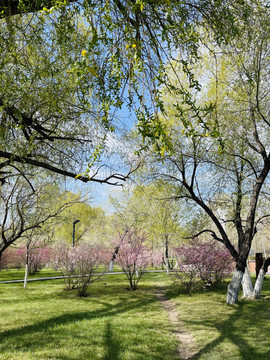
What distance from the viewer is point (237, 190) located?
11500 millimetres

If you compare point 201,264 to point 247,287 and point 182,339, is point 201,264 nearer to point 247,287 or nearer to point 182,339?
point 247,287

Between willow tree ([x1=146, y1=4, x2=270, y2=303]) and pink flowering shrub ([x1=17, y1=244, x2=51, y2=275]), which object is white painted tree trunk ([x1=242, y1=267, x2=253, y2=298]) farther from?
pink flowering shrub ([x1=17, y1=244, x2=51, y2=275])

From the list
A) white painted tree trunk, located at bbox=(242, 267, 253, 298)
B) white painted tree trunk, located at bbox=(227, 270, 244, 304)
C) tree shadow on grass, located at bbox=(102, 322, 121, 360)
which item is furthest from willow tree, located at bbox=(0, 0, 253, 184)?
white painted tree trunk, located at bbox=(242, 267, 253, 298)

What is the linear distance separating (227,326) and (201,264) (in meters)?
5.87

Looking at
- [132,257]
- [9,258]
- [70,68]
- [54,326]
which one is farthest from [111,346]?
[9,258]

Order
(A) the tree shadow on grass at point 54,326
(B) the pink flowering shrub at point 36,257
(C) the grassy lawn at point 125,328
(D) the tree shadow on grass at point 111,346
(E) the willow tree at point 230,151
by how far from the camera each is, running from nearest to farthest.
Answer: (D) the tree shadow on grass at point 111,346, (C) the grassy lawn at point 125,328, (A) the tree shadow on grass at point 54,326, (E) the willow tree at point 230,151, (B) the pink flowering shrub at point 36,257

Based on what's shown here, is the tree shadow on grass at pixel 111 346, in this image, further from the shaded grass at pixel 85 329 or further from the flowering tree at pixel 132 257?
the flowering tree at pixel 132 257

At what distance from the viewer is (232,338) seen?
20.2 ft

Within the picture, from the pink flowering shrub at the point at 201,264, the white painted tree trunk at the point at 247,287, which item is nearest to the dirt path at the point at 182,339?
the pink flowering shrub at the point at 201,264

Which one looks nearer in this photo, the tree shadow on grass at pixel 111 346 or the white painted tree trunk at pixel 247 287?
the tree shadow on grass at pixel 111 346

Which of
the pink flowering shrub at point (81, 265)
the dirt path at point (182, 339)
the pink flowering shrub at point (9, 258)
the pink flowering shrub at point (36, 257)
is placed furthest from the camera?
the pink flowering shrub at point (36, 257)

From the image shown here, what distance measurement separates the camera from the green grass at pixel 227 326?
212 inches

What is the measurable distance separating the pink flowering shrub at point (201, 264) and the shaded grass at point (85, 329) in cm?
213

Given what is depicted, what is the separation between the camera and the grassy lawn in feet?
17.6
